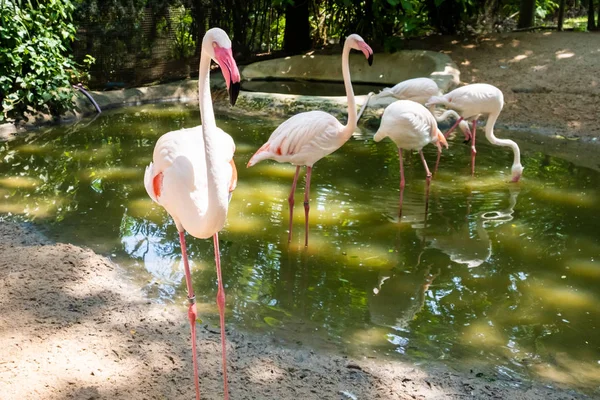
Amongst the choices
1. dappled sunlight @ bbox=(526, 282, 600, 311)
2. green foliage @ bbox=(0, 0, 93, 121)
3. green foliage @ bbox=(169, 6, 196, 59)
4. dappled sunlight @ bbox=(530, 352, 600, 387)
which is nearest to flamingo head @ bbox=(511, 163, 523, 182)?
dappled sunlight @ bbox=(526, 282, 600, 311)

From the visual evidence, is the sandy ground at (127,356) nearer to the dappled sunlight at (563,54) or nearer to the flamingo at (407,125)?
the flamingo at (407,125)

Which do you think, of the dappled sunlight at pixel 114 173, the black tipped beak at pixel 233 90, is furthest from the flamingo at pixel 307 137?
the black tipped beak at pixel 233 90

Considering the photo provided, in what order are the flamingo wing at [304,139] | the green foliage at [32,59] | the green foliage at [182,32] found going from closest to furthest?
the flamingo wing at [304,139] → the green foliage at [32,59] → the green foliage at [182,32]

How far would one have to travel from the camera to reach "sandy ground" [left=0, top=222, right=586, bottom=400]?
273cm

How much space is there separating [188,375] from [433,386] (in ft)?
3.69

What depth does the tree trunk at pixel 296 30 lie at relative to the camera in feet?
38.5

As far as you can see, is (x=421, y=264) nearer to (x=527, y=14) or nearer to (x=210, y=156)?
(x=210, y=156)

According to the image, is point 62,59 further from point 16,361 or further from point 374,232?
point 16,361

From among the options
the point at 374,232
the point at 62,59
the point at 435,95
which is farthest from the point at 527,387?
the point at 62,59

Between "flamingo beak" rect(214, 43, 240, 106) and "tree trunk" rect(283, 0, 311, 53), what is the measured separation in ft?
32.6

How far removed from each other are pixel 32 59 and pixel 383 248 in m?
5.23

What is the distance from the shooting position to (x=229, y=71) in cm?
209

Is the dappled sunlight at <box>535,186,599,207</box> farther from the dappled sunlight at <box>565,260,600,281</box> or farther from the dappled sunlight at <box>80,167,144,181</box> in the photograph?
the dappled sunlight at <box>80,167,144,181</box>

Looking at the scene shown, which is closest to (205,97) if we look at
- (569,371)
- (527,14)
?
(569,371)
